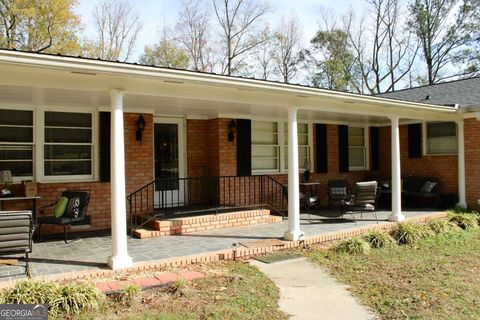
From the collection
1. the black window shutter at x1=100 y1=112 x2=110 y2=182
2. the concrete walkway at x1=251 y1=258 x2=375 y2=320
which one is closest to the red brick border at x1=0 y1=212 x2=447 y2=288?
the concrete walkway at x1=251 y1=258 x2=375 y2=320

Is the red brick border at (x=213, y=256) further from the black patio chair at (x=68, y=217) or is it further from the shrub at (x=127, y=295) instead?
the black patio chair at (x=68, y=217)

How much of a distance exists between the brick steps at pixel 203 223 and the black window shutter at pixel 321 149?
3168 mm

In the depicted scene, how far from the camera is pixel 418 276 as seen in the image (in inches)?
221

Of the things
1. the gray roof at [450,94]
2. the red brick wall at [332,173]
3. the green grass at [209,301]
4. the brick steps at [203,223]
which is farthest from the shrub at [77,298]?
the gray roof at [450,94]

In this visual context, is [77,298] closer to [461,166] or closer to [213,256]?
[213,256]

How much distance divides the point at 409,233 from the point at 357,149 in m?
5.96

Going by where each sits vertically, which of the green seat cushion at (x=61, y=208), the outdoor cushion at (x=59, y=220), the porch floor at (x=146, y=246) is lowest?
the porch floor at (x=146, y=246)

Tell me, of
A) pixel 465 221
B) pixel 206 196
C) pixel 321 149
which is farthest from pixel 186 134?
pixel 465 221

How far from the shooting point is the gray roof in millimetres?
11008

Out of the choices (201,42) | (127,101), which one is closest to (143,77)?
(127,101)

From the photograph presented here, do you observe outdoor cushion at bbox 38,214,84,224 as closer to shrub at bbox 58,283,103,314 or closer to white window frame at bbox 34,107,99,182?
white window frame at bbox 34,107,99,182

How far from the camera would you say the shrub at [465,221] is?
8.91m

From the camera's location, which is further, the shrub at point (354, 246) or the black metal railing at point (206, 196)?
the black metal railing at point (206, 196)

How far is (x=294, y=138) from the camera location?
24.1 feet
